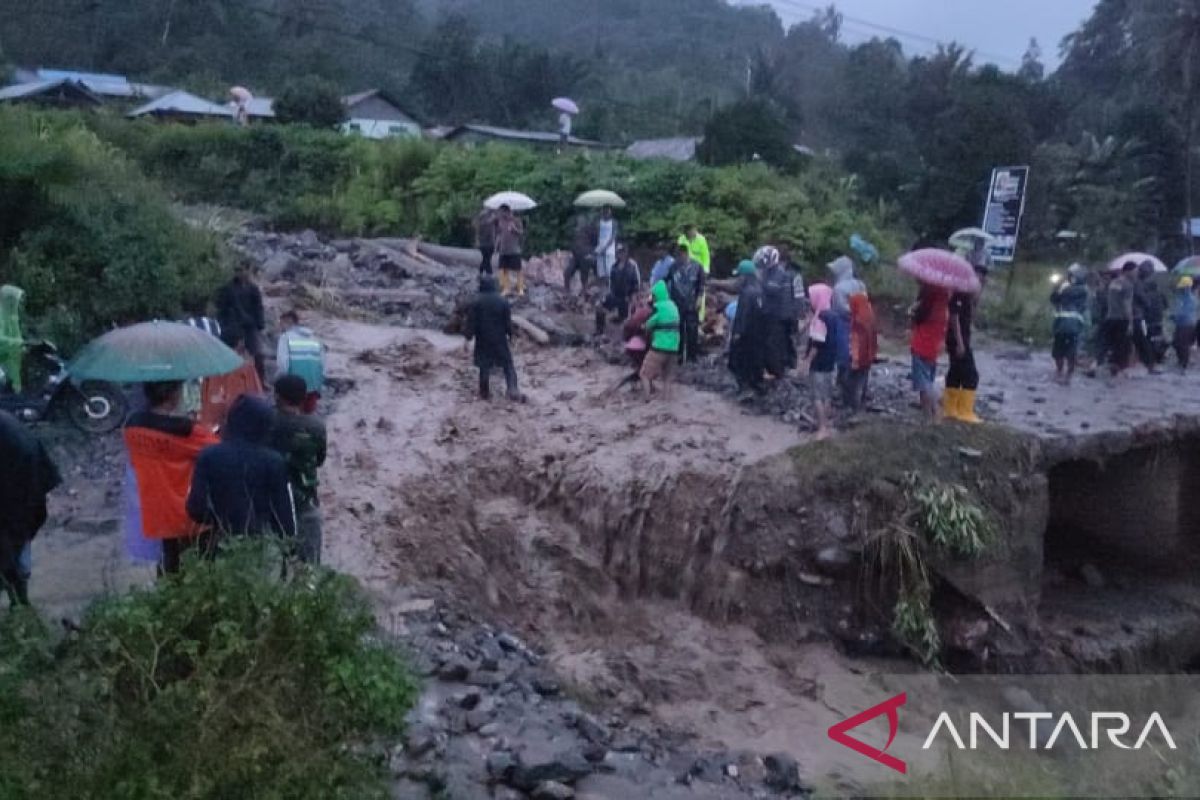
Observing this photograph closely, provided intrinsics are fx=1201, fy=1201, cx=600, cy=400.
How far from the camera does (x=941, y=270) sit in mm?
10625

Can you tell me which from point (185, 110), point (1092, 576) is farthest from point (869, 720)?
point (185, 110)

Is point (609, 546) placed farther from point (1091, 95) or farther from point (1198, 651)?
point (1091, 95)

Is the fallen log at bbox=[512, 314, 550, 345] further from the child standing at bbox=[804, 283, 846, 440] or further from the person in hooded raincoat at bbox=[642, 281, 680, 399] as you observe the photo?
the child standing at bbox=[804, 283, 846, 440]

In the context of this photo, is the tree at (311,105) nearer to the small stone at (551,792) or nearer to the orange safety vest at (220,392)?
the orange safety vest at (220,392)

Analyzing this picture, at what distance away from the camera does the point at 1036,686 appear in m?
11.3

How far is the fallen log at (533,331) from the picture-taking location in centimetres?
1639

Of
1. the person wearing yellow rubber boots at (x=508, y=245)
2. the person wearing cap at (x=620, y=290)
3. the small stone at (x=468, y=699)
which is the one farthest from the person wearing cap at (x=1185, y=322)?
the small stone at (x=468, y=699)

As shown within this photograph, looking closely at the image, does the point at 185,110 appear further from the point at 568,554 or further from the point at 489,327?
the point at 568,554

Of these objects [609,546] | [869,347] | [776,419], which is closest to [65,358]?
[609,546]

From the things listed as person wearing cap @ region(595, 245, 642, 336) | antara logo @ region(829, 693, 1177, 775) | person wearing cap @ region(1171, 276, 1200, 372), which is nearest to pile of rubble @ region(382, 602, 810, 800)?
antara logo @ region(829, 693, 1177, 775)

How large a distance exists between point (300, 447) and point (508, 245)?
12.2m

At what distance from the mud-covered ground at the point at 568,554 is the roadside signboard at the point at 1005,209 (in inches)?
90.1

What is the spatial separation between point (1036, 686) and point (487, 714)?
653cm

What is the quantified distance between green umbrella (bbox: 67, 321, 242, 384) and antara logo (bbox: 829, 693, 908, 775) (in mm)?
5323
